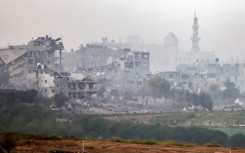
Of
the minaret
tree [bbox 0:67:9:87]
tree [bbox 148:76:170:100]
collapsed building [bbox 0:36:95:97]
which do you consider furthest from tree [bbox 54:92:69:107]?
the minaret

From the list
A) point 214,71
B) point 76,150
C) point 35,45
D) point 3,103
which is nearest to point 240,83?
point 214,71

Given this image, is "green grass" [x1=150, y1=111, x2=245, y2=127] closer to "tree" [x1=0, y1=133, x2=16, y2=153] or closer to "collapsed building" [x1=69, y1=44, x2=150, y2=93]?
"collapsed building" [x1=69, y1=44, x2=150, y2=93]

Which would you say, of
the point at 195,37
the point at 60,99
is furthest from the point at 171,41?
the point at 60,99

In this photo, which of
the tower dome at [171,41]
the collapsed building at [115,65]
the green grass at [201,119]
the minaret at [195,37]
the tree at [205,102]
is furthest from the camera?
the tower dome at [171,41]

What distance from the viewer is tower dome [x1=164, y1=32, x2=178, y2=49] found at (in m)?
62.7

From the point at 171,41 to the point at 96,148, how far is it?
52.9 m

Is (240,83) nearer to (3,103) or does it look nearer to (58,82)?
(58,82)

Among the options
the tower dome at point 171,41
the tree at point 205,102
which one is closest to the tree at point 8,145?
the tree at point 205,102

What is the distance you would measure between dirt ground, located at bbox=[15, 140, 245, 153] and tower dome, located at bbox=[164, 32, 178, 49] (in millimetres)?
45850

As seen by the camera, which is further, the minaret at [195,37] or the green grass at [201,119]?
the minaret at [195,37]

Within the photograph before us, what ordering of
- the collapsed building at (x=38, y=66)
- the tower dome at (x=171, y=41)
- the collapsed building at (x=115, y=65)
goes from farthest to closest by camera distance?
the tower dome at (x=171, y=41)
the collapsed building at (x=115, y=65)
the collapsed building at (x=38, y=66)

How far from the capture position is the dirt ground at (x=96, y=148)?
1352 centimetres

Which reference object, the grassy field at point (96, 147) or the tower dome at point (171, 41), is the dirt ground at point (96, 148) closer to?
the grassy field at point (96, 147)

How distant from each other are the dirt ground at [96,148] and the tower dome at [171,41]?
45850 millimetres
